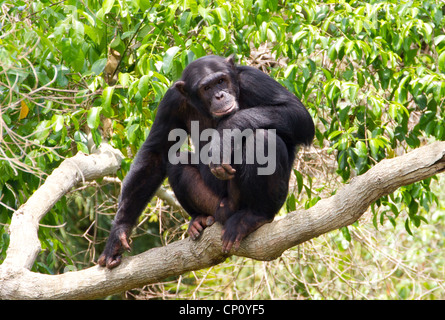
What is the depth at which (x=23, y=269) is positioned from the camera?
14.2 feet

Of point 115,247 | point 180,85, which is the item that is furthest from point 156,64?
point 115,247

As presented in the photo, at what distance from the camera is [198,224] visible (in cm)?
490

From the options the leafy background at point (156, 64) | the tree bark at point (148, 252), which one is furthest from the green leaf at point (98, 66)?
the tree bark at point (148, 252)

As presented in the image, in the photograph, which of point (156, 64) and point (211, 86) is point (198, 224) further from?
point (156, 64)

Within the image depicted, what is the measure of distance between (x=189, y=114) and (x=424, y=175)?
2.55m

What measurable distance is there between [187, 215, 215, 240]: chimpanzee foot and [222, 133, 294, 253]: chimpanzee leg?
29 centimetres

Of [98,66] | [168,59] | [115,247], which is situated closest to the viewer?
[115,247]

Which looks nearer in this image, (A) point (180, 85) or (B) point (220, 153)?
(B) point (220, 153)

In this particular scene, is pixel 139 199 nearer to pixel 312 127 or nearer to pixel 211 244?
pixel 211 244

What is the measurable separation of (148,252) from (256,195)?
985 millimetres

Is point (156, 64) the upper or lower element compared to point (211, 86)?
upper

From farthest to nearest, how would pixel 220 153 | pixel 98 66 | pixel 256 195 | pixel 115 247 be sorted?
pixel 98 66, pixel 115 247, pixel 256 195, pixel 220 153

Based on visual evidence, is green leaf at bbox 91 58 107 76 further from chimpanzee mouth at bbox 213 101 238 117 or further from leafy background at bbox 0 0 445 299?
chimpanzee mouth at bbox 213 101 238 117
